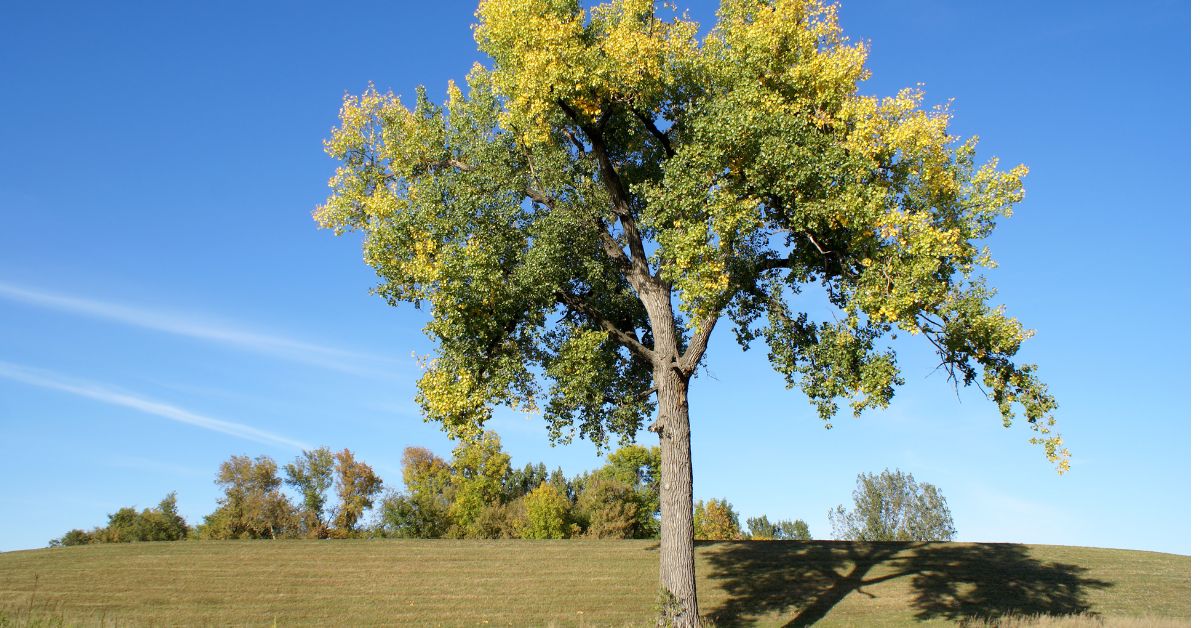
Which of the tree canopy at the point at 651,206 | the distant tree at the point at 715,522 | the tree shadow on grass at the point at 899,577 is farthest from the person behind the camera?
the distant tree at the point at 715,522

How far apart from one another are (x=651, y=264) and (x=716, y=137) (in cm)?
388

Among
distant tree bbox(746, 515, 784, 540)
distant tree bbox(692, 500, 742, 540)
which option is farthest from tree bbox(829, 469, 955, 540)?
distant tree bbox(746, 515, 784, 540)

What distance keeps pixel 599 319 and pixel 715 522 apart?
Result: 69.6 m

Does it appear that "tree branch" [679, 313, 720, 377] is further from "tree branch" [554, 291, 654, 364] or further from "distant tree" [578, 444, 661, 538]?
"distant tree" [578, 444, 661, 538]

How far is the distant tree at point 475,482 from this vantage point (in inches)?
2783

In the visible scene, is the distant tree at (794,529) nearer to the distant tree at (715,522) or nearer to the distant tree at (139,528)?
the distant tree at (715,522)

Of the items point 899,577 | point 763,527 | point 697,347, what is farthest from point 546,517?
point 763,527

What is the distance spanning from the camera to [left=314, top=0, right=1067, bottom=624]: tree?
18.4 m

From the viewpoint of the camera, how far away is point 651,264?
820 inches

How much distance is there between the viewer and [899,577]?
3014 centimetres

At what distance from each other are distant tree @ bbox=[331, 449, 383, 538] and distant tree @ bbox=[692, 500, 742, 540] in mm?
35245

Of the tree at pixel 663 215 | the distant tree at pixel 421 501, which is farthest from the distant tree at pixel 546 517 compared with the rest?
the tree at pixel 663 215

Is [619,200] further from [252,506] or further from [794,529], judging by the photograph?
[794,529]

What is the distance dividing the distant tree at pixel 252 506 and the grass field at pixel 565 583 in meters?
30.4
